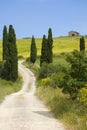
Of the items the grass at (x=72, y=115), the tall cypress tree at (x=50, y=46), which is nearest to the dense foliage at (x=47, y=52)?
the tall cypress tree at (x=50, y=46)

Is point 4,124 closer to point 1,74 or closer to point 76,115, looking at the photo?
point 76,115

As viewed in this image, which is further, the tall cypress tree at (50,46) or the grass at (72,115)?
the tall cypress tree at (50,46)

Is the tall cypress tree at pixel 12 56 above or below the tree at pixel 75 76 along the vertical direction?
below

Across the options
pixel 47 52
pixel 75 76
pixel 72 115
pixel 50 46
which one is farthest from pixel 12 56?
pixel 72 115

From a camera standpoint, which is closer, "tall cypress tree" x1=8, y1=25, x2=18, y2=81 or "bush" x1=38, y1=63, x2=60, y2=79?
"tall cypress tree" x1=8, y1=25, x2=18, y2=81

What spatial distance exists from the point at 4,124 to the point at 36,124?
4.10ft

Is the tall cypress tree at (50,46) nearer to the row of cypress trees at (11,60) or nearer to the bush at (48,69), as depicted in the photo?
the bush at (48,69)

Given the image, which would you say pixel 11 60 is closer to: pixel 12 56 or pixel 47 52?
pixel 12 56

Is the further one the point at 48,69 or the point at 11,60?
the point at 48,69

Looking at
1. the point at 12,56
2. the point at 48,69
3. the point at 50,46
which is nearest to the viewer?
the point at 12,56

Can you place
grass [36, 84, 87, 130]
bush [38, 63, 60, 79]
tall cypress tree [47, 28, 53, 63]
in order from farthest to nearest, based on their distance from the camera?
tall cypress tree [47, 28, 53, 63] → bush [38, 63, 60, 79] → grass [36, 84, 87, 130]

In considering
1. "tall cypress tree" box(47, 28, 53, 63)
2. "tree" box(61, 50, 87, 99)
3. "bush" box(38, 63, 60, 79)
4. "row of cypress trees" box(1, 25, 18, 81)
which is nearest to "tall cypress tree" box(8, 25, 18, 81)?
"row of cypress trees" box(1, 25, 18, 81)

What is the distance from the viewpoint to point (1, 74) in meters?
67.0

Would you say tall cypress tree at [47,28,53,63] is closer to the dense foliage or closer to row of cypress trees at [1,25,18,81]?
the dense foliage
